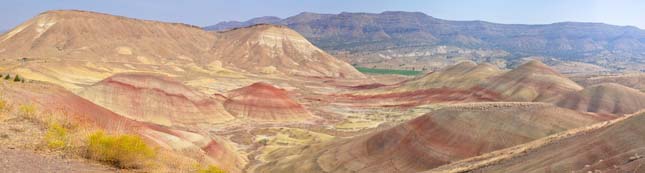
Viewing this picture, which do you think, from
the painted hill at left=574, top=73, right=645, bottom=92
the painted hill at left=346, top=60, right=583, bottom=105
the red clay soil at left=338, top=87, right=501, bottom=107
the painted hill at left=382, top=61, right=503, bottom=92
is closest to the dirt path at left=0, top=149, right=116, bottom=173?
the painted hill at left=346, top=60, right=583, bottom=105

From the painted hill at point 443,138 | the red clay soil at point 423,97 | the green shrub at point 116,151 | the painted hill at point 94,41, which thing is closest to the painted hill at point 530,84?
the red clay soil at point 423,97

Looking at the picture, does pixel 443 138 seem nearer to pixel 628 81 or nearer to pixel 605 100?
pixel 605 100

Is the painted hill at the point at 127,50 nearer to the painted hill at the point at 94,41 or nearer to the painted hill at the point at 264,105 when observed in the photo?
the painted hill at the point at 94,41

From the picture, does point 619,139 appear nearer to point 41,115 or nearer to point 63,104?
point 41,115

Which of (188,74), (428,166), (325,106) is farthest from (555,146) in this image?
(188,74)

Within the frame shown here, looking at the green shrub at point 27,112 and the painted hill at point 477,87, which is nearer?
the green shrub at point 27,112
